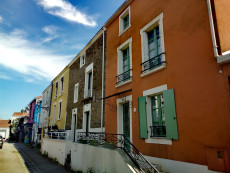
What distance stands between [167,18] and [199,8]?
1.39 m

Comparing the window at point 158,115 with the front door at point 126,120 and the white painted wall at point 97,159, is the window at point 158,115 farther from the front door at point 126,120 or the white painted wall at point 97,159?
the white painted wall at point 97,159

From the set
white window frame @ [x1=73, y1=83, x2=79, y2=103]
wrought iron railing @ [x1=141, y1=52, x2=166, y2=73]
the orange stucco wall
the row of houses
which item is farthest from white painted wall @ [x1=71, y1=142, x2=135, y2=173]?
white window frame @ [x1=73, y1=83, x2=79, y2=103]

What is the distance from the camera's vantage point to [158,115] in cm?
661

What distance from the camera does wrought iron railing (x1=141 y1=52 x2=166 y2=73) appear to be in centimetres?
694

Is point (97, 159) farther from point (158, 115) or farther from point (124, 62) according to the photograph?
point (124, 62)

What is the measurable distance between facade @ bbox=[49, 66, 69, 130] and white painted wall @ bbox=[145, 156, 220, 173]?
39.9 ft

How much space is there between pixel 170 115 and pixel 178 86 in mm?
1024

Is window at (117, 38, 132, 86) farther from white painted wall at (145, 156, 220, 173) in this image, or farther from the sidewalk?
Result: the sidewalk

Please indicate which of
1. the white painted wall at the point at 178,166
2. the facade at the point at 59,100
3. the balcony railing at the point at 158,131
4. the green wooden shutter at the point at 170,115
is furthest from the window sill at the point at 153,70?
the facade at the point at 59,100

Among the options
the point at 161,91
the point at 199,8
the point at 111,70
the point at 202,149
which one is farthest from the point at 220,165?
the point at 111,70

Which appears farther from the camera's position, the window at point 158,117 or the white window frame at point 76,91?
the white window frame at point 76,91

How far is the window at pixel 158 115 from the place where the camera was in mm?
5863

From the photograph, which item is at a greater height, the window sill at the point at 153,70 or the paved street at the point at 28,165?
the window sill at the point at 153,70

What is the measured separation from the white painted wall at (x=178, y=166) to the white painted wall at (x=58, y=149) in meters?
6.21
